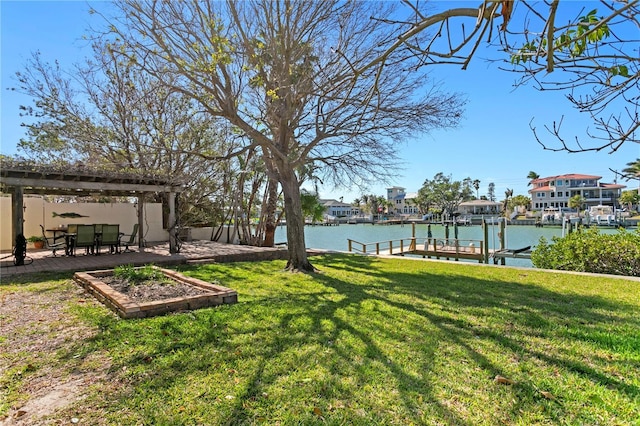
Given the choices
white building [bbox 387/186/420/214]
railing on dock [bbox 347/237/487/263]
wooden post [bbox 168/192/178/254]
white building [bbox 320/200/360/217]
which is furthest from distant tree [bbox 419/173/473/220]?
wooden post [bbox 168/192/178/254]

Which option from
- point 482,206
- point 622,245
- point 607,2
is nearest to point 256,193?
point 622,245

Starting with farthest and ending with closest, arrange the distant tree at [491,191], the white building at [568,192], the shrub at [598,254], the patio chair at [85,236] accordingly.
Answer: the distant tree at [491,191] → the white building at [568,192] → the patio chair at [85,236] → the shrub at [598,254]

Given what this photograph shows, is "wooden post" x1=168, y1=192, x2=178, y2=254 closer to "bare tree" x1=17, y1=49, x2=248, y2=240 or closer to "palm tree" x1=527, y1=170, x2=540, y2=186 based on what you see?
"bare tree" x1=17, y1=49, x2=248, y2=240

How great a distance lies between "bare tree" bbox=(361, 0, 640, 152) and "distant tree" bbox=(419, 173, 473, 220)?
7284 centimetres

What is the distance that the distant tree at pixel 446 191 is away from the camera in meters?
72.4

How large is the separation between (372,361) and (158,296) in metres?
3.40

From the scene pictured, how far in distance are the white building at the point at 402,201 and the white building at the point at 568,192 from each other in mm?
28624

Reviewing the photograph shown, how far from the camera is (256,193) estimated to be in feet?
53.6

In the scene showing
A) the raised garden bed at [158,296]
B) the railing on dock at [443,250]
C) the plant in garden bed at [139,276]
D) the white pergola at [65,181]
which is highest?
the white pergola at [65,181]

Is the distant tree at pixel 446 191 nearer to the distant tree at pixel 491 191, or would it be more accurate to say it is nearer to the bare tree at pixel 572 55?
the distant tree at pixel 491 191

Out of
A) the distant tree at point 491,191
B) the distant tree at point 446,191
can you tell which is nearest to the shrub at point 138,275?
the distant tree at point 446,191

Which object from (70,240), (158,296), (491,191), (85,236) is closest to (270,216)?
(85,236)

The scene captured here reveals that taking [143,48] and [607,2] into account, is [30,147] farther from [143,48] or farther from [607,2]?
[607,2]

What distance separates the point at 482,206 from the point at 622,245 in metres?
70.7
